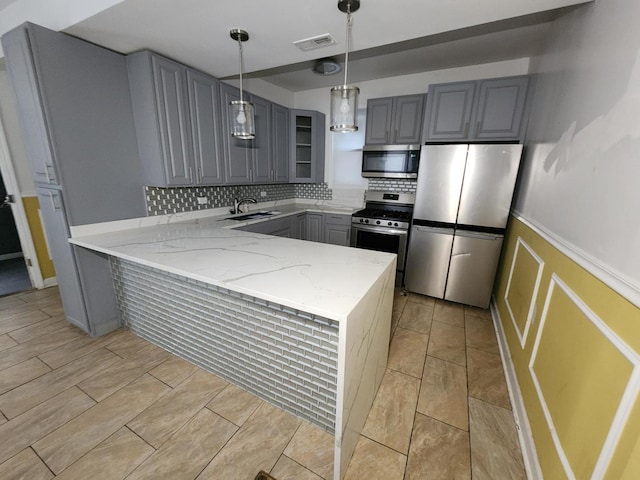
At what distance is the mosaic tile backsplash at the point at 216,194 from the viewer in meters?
2.52

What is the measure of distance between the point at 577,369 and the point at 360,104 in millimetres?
3650

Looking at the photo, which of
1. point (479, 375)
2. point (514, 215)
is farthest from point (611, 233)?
point (514, 215)

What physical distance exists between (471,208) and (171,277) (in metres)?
2.77

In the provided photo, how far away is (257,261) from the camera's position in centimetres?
152

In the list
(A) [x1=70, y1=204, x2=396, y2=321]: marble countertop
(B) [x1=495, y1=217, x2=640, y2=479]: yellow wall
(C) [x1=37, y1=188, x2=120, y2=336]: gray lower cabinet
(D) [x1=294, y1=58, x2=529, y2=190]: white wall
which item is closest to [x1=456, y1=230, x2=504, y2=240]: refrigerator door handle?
(B) [x1=495, y1=217, x2=640, y2=479]: yellow wall

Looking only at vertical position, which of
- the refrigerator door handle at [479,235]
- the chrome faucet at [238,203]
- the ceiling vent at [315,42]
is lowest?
the refrigerator door handle at [479,235]

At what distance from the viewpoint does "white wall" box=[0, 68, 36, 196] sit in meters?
2.71

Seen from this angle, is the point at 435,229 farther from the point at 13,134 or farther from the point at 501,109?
the point at 13,134

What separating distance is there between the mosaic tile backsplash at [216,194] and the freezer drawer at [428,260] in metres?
1.75

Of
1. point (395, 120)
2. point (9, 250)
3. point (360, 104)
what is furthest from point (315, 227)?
Result: point (9, 250)

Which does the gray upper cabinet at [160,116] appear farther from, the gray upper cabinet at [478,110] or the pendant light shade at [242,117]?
the gray upper cabinet at [478,110]

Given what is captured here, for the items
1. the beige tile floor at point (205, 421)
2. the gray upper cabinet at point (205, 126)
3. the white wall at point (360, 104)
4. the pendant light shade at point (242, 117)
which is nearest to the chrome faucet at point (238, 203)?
the gray upper cabinet at point (205, 126)

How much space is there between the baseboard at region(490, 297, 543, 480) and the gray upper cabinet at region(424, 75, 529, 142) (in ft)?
6.32

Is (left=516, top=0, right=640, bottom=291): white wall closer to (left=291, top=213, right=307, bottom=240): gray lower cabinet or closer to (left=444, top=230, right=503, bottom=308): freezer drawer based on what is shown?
(left=444, top=230, right=503, bottom=308): freezer drawer
